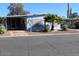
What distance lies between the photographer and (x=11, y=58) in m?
9.83

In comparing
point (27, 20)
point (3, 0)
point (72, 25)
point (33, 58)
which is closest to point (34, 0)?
point (3, 0)

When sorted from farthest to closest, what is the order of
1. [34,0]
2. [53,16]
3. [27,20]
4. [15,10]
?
1. [15,10]
2. [27,20]
3. [53,16]
4. [34,0]

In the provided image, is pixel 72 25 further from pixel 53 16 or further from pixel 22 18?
pixel 53 16

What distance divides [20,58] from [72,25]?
4431 cm

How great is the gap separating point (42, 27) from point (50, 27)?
1.33m

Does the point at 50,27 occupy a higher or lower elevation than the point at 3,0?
lower

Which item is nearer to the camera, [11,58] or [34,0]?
[34,0]

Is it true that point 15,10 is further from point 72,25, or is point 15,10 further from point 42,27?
point 42,27

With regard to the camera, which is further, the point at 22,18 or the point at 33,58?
the point at 22,18

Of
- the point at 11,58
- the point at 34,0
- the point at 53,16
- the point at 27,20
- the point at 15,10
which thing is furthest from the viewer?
the point at 15,10

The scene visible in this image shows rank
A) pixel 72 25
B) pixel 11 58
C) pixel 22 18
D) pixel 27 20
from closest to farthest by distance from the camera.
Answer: pixel 11 58, pixel 27 20, pixel 22 18, pixel 72 25

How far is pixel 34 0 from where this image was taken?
866cm

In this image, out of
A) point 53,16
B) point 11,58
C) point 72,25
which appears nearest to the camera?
point 11,58

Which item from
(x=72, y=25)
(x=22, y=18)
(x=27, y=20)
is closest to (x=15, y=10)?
(x=72, y=25)
